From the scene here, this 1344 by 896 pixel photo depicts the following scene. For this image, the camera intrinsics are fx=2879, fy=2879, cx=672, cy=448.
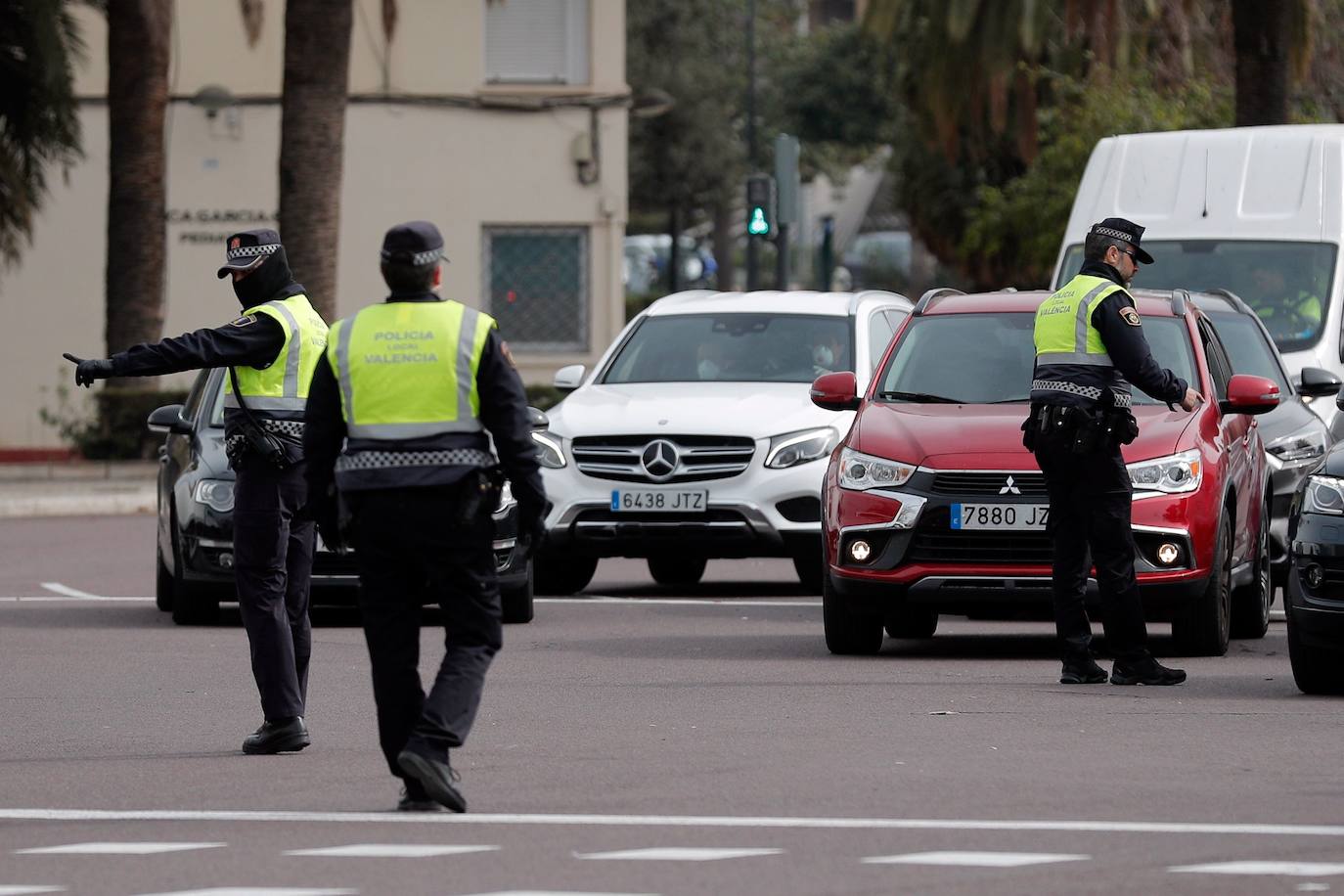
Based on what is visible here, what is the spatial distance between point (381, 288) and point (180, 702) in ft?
77.6

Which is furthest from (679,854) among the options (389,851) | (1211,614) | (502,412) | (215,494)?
(215,494)

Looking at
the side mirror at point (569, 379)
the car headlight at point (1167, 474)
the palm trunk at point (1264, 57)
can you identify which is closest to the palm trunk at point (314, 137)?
the palm trunk at point (1264, 57)

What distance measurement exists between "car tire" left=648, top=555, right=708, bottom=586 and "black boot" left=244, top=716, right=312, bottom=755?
8473 millimetres

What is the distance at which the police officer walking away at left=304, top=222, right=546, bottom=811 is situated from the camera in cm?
790

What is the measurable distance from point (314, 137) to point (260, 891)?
2037 cm

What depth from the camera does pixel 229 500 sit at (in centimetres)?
1434

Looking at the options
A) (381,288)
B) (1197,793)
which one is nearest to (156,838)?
(1197,793)

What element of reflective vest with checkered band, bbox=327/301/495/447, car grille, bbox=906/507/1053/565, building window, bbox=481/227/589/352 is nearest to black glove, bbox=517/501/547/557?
reflective vest with checkered band, bbox=327/301/495/447

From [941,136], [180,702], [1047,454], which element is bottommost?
[180,702]

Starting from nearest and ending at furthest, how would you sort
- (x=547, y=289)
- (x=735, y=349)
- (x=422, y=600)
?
(x=422, y=600), (x=735, y=349), (x=547, y=289)

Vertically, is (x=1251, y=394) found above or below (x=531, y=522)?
above

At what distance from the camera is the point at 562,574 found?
16.9 meters

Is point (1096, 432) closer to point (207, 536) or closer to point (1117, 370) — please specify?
point (1117, 370)

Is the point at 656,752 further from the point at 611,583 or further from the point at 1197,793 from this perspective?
the point at 611,583
